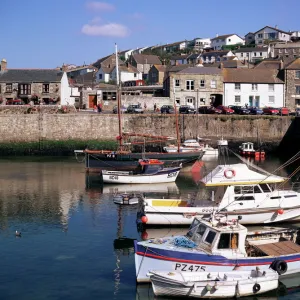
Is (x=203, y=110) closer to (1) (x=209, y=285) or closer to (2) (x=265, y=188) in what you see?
(2) (x=265, y=188)

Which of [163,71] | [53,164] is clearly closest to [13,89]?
[53,164]

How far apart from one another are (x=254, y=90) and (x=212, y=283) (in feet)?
149

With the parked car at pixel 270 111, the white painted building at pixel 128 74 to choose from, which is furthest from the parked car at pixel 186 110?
the white painted building at pixel 128 74

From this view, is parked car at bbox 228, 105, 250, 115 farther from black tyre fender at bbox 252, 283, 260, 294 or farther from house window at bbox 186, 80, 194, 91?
black tyre fender at bbox 252, 283, 260, 294

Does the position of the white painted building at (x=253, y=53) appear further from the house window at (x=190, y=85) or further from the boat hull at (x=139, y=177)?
the boat hull at (x=139, y=177)

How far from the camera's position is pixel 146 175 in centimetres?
3481

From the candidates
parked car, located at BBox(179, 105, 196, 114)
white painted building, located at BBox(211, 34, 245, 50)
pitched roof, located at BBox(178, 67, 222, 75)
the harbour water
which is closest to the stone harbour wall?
parked car, located at BBox(179, 105, 196, 114)

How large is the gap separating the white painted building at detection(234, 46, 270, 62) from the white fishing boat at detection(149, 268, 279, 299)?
3631 inches

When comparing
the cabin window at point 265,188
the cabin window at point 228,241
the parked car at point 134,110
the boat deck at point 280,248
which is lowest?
the boat deck at point 280,248

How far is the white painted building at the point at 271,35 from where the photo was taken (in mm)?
124206

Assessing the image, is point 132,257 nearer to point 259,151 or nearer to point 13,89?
point 259,151

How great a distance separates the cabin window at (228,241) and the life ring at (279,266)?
3.99ft

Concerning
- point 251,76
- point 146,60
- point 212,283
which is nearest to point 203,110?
point 251,76

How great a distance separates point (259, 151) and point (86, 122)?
15.4 m
